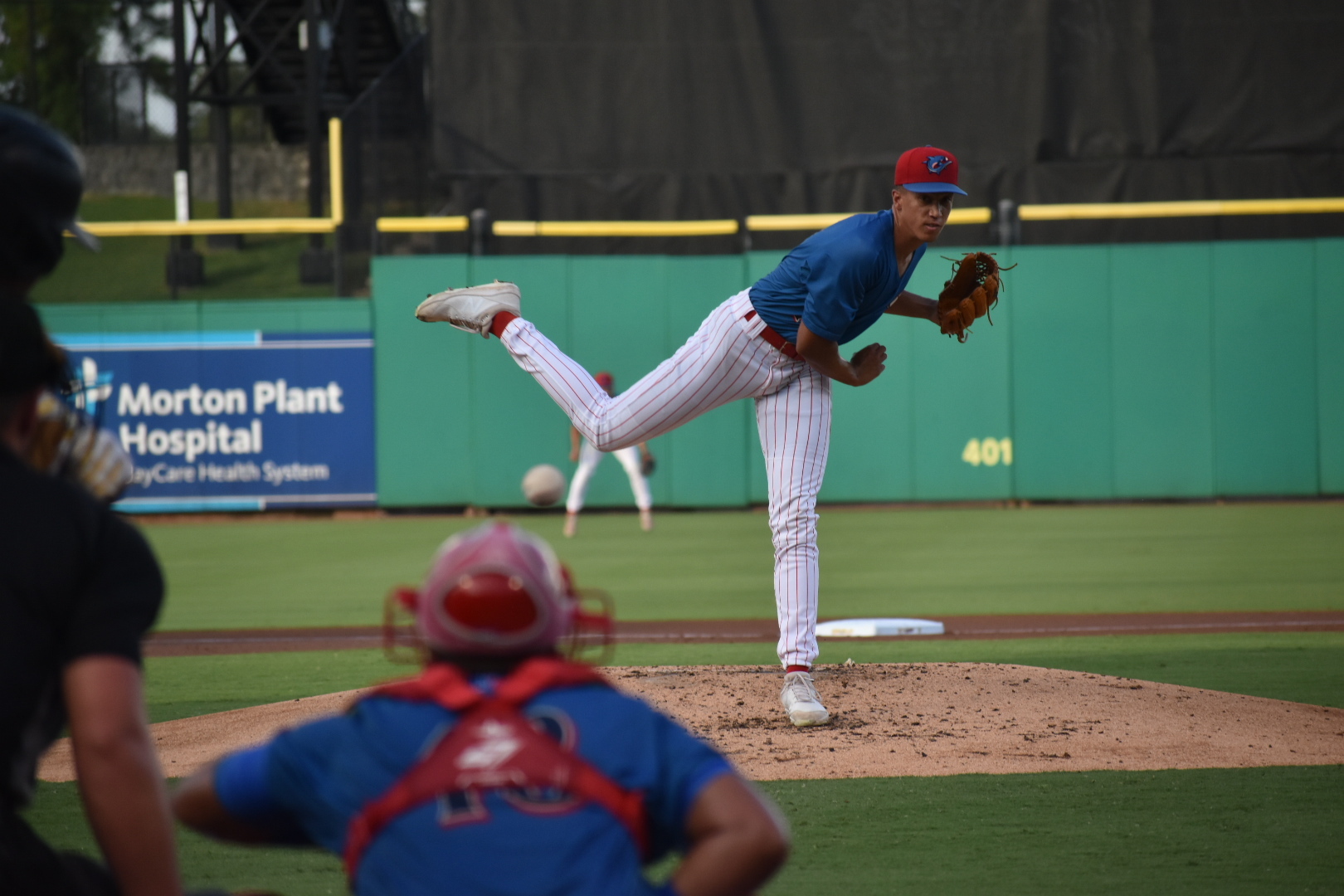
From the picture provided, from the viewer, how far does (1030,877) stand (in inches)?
125

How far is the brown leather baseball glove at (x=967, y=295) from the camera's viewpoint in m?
5.35

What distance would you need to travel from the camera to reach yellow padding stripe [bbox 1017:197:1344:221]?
16.7m

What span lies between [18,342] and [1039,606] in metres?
7.85

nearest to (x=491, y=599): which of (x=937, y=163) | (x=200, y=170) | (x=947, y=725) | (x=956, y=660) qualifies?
(x=937, y=163)


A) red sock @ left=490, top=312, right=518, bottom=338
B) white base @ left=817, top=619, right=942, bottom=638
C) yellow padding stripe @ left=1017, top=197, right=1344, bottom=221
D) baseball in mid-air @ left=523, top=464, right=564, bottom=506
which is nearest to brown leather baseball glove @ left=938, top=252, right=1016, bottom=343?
red sock @ left=490, top=312, right=518, bottom=338

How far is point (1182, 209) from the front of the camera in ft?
55.1

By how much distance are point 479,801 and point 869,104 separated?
1712 centimetres

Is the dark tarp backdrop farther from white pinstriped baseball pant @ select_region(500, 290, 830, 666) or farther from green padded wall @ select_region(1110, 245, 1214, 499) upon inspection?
white pinstriped baseball pant @ select_region(500, 290, 830, 666)

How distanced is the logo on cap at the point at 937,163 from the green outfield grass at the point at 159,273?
14383mm

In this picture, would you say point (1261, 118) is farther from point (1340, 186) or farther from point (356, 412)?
point (356, 412)

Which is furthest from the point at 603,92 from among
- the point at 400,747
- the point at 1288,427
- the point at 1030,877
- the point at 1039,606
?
the point at 400,747

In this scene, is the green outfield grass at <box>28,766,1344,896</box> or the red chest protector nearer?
the red chest protector

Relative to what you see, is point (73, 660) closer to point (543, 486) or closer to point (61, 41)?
point (543, 486)

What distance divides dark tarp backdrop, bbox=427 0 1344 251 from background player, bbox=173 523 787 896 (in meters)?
16.1
